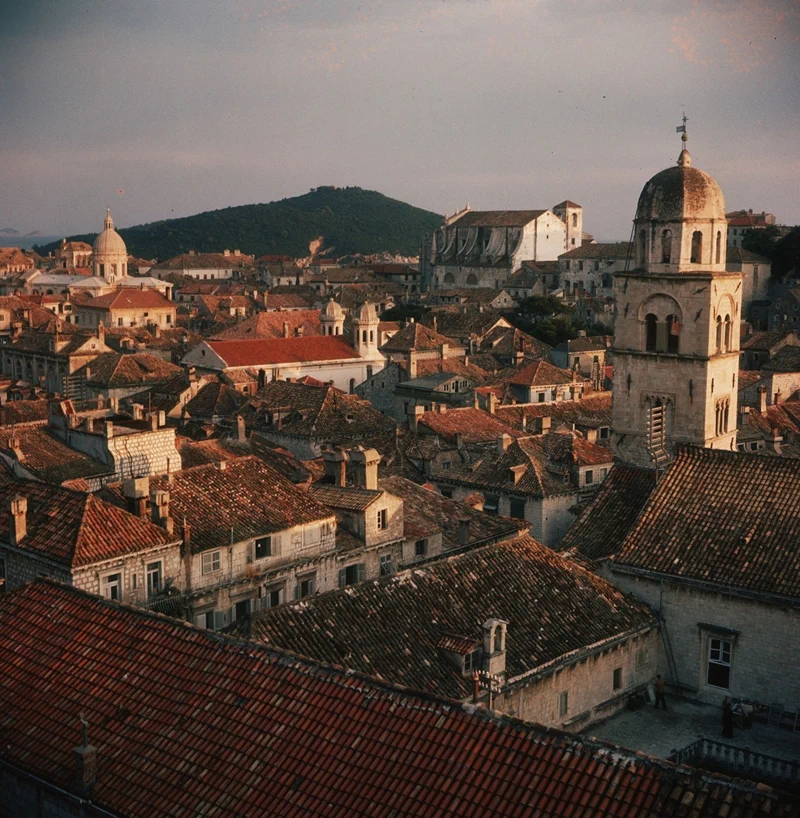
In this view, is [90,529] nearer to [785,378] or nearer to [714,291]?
[714,291]

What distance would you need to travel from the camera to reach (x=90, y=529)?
28.5 meters

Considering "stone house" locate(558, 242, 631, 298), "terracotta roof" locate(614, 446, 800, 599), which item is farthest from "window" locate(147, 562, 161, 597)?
"stone house" locate(558, 242, 631, 298)

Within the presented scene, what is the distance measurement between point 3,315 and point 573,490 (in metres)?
84.3

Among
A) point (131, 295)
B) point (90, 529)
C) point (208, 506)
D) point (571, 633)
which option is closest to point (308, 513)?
point (208, 506)

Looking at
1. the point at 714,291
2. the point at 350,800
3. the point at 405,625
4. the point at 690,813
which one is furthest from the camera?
the point at 714,291

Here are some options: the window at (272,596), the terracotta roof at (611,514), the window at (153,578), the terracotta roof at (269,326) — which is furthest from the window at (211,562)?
the terracotta roof at (269,326)

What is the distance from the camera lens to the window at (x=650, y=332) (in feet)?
130

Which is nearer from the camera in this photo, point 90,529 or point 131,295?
point 90,529

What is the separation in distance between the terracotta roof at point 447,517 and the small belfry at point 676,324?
17.4ft

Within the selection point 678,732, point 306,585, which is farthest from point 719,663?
point 306,585

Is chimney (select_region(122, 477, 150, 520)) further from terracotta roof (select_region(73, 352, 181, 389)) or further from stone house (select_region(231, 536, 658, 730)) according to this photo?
terracotta roof (select_region(73, 352, 181, 389))

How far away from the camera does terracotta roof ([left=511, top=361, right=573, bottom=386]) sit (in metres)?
75.2

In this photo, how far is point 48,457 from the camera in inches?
1614

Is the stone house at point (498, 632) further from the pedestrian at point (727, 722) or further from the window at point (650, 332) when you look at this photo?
the window at point (650, 332)
